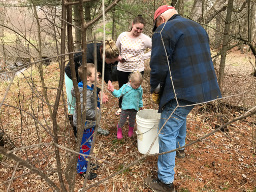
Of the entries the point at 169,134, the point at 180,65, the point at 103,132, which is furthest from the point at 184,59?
the point at 103,132

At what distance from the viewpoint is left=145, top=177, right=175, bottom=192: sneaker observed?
90.9 inches

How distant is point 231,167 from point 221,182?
0.40 metres

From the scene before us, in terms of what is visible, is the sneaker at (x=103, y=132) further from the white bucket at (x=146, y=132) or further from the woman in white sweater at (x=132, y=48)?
the woman in white sweater at (x=132, y=48)

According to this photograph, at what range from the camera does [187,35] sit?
6.25 feet

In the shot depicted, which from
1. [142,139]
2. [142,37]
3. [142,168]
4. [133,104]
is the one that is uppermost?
[142,37]

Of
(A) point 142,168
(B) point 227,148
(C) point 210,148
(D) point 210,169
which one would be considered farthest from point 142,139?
(B) point 227,148

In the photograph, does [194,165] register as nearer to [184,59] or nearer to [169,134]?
[169,134]

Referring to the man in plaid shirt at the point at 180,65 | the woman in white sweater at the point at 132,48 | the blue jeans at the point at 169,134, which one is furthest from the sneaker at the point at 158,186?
the woman in white sweater at the point at 132,48

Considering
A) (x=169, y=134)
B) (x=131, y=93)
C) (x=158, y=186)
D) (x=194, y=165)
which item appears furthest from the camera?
(x=131, y=93)

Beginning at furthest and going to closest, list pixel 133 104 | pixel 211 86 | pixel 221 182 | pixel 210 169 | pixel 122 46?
pixel 122 46
pixel 133 104
pixel 210 169
pixel 221 182
pixel 211 86

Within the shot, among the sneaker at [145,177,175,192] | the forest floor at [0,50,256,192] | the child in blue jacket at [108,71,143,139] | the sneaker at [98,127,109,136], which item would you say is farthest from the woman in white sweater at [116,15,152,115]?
the sneaker at [145,177,175,192]

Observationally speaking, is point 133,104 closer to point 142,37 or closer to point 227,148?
point 142,37

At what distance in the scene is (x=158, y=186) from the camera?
235cm

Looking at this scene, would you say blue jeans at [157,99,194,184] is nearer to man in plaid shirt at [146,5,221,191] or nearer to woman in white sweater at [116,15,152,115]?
man in plaid shirt at [146,5,221,191]
